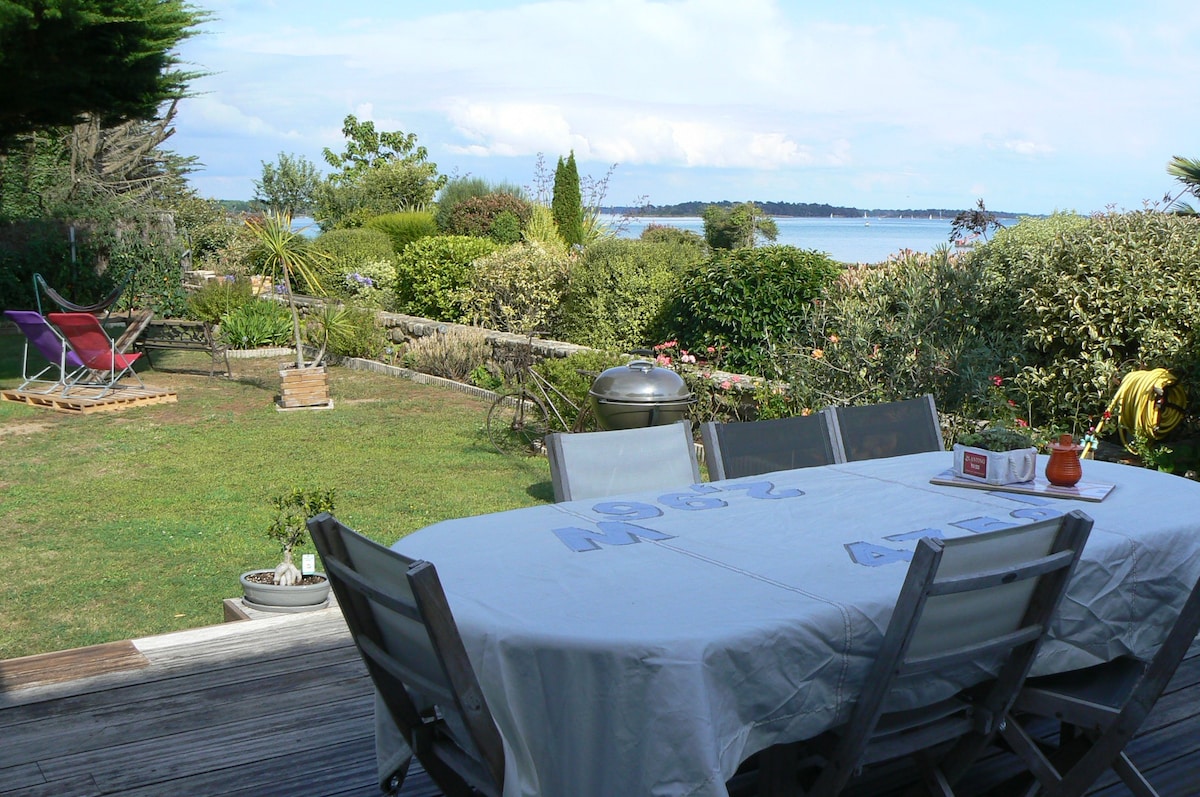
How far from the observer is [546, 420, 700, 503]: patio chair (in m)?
3.14

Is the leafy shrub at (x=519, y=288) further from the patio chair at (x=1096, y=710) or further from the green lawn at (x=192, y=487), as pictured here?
the patio chair at (x=1096, y=710)

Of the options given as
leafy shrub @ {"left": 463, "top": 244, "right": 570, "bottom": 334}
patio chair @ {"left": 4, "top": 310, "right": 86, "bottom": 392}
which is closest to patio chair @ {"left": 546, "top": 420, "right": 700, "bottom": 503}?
patio chair @ {"left": 4, "top": 310, "right": 86, "bottom": 392}

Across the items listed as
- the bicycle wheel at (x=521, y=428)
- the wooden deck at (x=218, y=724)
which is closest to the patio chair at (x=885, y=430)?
A: the wooden deck at (x=218, y=724)

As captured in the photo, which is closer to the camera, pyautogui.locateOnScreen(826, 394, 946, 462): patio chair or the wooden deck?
the wooden deck

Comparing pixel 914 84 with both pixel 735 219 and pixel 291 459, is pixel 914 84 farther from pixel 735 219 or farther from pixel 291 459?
pixel 735 219

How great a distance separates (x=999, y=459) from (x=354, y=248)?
14598 mm

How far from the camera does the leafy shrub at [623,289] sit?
1027cm

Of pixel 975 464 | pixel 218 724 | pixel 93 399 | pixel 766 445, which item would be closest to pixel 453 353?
pixel 93 399

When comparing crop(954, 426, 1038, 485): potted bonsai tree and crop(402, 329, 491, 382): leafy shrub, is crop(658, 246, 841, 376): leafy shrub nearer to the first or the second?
crop(402, 329, 491, 382): leafy shrub

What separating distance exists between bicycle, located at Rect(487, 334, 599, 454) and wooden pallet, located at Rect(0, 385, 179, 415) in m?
3.41

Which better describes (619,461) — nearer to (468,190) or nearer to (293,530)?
(293,530)

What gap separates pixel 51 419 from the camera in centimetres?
898

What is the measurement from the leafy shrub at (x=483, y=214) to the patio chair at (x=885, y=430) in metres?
15.9

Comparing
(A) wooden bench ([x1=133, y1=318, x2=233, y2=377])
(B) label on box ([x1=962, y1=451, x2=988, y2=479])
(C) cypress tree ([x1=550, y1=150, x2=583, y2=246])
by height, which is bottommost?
(A) wooden bench ([x1=133, y1=318, x2=233, y2=377])
